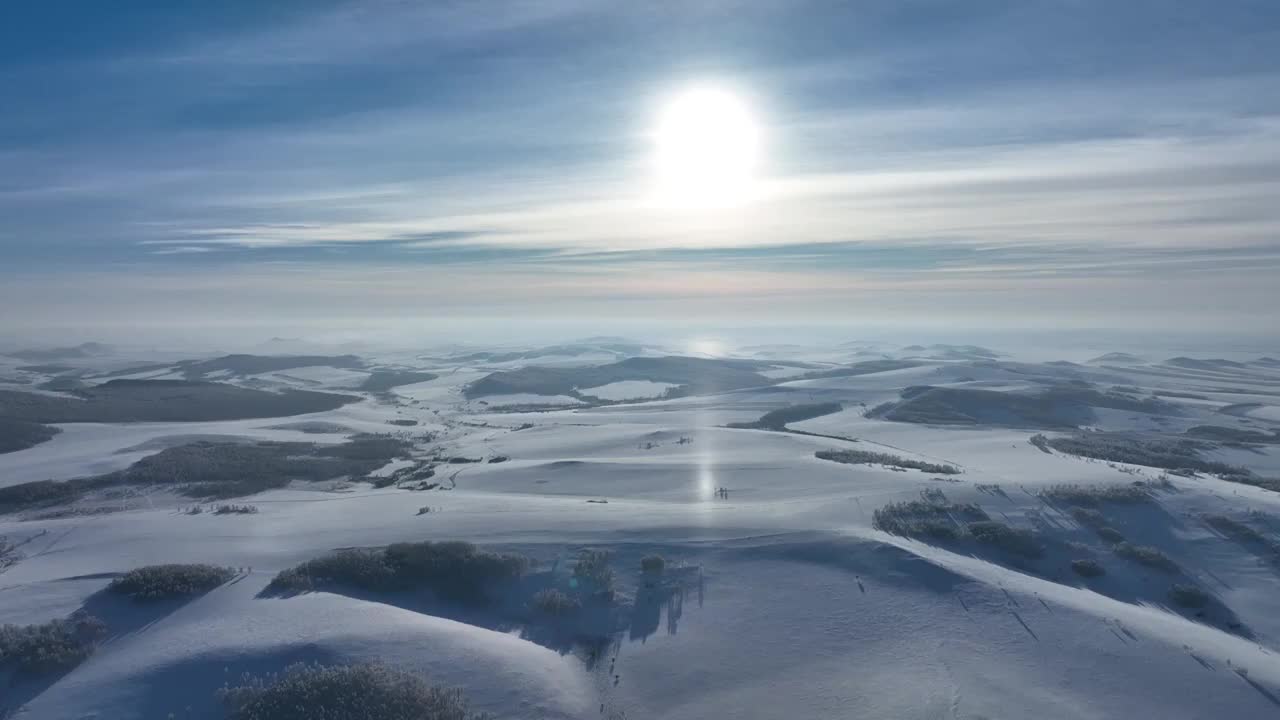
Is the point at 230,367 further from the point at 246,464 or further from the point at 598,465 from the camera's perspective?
the point at 598,465

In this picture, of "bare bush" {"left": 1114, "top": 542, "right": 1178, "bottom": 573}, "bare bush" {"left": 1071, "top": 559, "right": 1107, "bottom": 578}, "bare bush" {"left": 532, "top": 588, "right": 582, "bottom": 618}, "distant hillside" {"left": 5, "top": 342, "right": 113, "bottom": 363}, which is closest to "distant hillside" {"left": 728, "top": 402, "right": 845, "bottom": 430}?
"bare bush" {"left": 1114, "top": 542, "right": 1178, "bottom": 573}

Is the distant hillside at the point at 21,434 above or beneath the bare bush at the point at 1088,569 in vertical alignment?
above

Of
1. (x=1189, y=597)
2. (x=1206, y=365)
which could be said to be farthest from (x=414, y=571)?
(x=1206, y=365)

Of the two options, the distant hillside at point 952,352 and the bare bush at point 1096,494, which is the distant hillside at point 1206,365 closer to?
the distant hillside at point 952,352

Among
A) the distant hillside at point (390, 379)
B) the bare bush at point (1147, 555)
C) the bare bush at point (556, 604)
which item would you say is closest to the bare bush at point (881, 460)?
the bare bush at point (1147, 555)

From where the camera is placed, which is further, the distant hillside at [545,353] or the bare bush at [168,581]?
the distant hillside at [545,353]

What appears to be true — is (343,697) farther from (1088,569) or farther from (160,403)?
(160,403)
